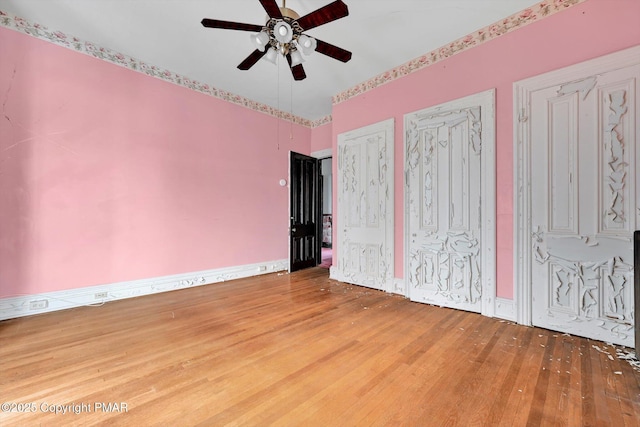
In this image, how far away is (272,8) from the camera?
1997 mm

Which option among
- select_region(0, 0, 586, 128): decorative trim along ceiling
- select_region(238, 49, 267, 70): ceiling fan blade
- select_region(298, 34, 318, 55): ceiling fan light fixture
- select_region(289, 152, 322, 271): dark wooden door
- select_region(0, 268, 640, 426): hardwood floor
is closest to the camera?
select_region(0, 268, 640, 426): hardwood floor

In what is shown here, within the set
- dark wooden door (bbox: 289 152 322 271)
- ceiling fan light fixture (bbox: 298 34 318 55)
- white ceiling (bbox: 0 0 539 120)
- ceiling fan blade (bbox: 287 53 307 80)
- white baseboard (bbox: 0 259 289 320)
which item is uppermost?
white ceiling (bbox: 0 0 539 120)

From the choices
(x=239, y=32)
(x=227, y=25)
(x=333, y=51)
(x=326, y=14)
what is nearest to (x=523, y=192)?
(x=333, y=51)

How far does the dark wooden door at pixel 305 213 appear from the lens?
533 cm

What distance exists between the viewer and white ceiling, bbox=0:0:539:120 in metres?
2.63

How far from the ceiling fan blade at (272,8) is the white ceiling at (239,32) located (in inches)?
27.7

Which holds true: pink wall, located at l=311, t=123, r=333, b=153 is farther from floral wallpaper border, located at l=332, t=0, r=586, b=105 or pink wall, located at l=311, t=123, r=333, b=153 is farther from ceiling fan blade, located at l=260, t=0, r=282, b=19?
ceiling fan blade, located at l=260, t=0, r=282, b=19

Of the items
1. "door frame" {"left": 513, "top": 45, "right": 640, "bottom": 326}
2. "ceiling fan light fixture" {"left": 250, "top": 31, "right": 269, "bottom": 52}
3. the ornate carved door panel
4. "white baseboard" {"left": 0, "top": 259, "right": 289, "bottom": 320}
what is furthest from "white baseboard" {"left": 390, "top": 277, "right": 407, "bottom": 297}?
"ceiling fan light fixture" {"left": 250, "top": 31, "right": 269, "bottom": 52}

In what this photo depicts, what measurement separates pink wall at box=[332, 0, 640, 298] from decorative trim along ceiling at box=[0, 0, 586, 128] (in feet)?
0.26

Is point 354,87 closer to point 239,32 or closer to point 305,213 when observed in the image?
point 239,32

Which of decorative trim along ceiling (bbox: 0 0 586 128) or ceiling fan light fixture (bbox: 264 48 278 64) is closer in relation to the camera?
ceiling fan light fixture (bbox: 264 48 278 64)

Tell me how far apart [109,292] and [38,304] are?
626 millimetres

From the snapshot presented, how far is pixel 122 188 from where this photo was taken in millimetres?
3531

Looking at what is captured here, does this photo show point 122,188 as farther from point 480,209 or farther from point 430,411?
point 480,209
